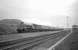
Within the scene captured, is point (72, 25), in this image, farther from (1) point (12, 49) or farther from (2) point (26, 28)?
(1) point (12, 49)

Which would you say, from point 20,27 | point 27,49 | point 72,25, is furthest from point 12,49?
point 72,25

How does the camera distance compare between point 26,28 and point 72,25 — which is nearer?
point 26,28

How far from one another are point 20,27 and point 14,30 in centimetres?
254

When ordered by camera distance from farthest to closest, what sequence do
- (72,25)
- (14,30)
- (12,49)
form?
1. (72,25)
2. (14,30)
3. (12,49)

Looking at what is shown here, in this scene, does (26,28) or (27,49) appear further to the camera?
(26,28)

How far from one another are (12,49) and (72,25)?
200 feet

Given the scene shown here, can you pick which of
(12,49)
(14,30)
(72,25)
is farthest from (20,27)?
(72,25)

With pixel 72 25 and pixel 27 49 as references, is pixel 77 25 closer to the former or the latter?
pixel 72 25

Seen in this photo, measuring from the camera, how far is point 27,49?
9.35 m

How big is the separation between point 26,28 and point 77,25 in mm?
39369

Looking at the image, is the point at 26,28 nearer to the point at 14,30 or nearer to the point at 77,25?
the point at 14,30

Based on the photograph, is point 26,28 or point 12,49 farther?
point 26,28

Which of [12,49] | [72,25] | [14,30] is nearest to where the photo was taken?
[12,49]

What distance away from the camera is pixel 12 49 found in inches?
366
